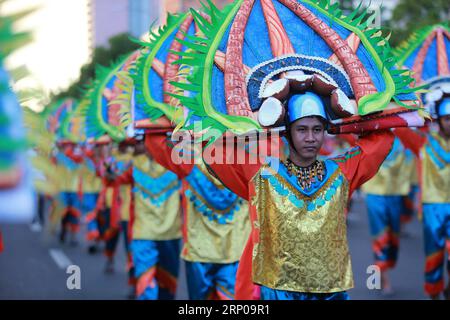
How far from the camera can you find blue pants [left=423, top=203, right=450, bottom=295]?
693 centimetres

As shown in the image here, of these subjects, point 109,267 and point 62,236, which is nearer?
point 109,267

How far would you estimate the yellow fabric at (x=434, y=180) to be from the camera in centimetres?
691

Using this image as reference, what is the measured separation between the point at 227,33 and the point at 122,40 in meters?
19.0

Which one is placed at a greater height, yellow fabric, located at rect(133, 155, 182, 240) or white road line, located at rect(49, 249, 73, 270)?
yellow fabric, located at rect(133, 155, 182, 240)

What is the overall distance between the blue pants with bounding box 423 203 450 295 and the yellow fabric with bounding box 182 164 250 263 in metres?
2.19

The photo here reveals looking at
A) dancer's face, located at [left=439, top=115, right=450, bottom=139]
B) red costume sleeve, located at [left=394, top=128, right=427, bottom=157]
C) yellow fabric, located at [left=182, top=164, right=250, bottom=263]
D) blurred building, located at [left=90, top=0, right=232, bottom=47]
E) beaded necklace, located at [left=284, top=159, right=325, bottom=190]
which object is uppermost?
blurred building, located at [left=90, top=0, right=232, bottom=47]

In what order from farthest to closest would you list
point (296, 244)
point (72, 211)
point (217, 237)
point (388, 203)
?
point (72, 211) < point (388, 203) < point (217, 237) < point (296, 244)

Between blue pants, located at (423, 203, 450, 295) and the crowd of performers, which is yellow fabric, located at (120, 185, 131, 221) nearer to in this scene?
blue pants, located at (423, 203, 450, 295)

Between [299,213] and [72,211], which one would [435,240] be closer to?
[299,213]

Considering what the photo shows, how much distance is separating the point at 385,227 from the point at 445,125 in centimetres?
220

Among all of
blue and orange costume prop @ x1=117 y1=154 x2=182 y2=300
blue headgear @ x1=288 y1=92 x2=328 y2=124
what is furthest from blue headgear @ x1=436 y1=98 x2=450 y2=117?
blue headgear @ x1=288 y1=92 x2=328 y2=124

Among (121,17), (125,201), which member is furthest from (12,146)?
(121,17)

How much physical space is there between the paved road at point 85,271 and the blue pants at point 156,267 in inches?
49.1

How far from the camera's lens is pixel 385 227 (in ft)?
28.0
